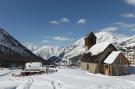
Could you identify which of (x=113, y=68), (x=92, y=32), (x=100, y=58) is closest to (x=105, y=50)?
(x=100, y=58)

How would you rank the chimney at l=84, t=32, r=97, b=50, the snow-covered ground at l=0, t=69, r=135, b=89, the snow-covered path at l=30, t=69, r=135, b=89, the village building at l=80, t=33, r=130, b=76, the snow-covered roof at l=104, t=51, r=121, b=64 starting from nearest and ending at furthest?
the snow-covered path at l=30, t=69, r=135, b=89 → the snow-covered ground at l=0, t=69, r=135, b=89 → the snow-covered roof at l=104, t=51, r=121, b=64 → the village building at l=80, t=33, r=130, b=76 → the chimney at l=84, t=32, r=97, b=50

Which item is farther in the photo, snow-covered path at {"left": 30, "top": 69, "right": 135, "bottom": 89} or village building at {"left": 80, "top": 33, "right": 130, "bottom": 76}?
village building at {"left": 80, "top": 33, "right": 130, "bottom": 76}

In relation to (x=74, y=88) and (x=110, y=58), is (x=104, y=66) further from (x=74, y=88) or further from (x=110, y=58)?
(x=74, y=88)

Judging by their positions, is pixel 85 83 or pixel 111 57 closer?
pixel 85 83

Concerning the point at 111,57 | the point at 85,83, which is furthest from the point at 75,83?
the point at 111,57

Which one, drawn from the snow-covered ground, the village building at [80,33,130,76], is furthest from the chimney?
the snow-covered ground

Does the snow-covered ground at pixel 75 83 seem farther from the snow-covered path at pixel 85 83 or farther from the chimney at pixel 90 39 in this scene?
the chimney at pixel 90 39

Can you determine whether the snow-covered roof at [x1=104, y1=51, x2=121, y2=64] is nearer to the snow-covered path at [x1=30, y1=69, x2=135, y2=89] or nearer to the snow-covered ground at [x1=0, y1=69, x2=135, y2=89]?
the snow-covered ground at [x1=0, y1=69, x2=135, y2=89]

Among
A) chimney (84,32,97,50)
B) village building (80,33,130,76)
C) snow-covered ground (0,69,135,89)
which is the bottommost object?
snow-covered ground (0,69,135,89)

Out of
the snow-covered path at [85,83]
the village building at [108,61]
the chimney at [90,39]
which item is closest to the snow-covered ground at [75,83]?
the snow-covered path at [85,83]

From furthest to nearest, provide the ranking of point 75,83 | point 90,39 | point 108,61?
point 90,39 < point 108,61 < point 75,83

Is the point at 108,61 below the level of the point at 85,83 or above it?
above

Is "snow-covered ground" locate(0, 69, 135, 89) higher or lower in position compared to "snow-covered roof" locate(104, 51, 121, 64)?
lower

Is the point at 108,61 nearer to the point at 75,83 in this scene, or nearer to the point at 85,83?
the point at 85,83
